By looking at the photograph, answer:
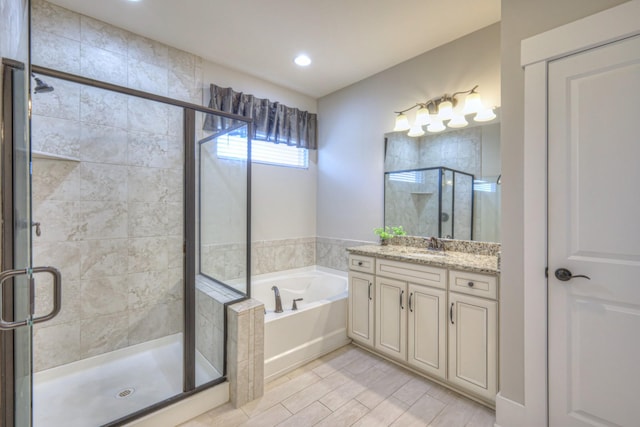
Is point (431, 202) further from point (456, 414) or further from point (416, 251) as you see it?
point (456, 414)

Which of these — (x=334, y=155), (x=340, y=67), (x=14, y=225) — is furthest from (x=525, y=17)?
(x=14, y=225)

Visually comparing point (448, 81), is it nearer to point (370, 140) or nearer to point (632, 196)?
point (370, 140)

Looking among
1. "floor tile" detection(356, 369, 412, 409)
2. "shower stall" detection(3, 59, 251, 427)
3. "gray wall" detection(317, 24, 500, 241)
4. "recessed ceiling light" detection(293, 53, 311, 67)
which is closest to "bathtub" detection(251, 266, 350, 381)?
"shower stall" detection(3, 59, 251, 427)

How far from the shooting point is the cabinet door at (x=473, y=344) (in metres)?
1.75

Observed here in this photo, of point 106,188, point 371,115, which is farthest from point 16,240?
point 371,115

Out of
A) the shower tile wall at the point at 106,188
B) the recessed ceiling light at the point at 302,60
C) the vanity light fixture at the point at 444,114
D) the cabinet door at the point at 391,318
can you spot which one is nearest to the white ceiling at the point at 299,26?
the recessed ceiling light at the point at 302,60

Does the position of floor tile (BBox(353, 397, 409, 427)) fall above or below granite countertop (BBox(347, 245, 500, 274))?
below

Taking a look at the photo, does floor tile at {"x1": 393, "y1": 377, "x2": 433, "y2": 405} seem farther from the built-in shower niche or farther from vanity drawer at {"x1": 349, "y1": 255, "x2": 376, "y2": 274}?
the built-in shower niche

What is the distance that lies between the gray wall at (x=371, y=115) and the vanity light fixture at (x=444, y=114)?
79 mm

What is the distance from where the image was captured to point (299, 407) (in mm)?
1841

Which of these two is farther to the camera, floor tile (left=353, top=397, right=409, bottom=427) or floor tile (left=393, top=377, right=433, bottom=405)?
floor tile (left=393, top=377, right=433, bottom=405)

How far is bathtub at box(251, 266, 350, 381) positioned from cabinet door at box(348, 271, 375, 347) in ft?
0.31

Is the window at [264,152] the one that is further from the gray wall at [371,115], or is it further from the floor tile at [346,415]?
the floor tile at [346,415]

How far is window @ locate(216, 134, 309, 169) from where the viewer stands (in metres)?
2.23
